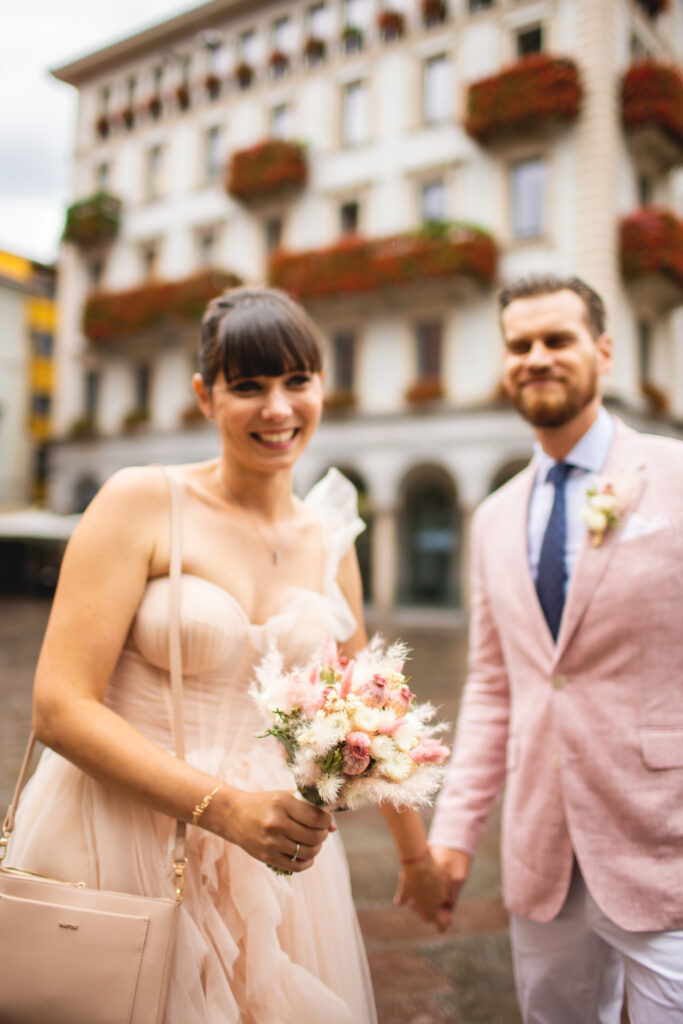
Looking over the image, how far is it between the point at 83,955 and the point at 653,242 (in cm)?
1682

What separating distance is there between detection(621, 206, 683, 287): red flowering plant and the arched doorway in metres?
6.34

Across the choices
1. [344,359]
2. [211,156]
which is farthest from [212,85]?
[344,359]

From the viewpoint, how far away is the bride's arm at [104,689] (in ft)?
4.67

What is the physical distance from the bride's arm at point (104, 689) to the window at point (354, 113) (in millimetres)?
19509

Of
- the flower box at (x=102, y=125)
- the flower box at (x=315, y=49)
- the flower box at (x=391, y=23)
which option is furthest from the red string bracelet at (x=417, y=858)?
the flower box at (x=102, y=125)

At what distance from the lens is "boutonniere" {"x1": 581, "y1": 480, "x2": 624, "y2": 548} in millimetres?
1966

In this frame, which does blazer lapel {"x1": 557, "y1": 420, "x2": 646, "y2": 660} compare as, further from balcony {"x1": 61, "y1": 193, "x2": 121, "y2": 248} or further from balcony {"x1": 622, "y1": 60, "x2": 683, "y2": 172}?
balcony {"x1": 61, "y1": 193, "x2": 121, "y2": 248}

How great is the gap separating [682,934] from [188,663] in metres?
1.18

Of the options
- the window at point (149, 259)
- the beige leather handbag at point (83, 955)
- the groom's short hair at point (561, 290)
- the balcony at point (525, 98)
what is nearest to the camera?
the beige leather handbag at point (83, 955)

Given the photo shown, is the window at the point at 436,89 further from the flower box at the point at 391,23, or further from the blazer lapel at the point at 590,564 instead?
the blazer lapel at the point at 590,564

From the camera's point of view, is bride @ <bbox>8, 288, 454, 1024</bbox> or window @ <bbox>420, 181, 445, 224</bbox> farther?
window @ <bbox>420, 181, 445, 224</bbox>

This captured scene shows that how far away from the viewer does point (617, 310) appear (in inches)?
645

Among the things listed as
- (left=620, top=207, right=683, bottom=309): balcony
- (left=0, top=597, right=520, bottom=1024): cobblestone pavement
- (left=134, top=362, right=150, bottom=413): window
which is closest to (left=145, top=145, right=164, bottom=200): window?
(left=134, top=362, right=150, bottom=413): window

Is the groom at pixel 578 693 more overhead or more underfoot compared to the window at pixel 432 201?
more underfoot
